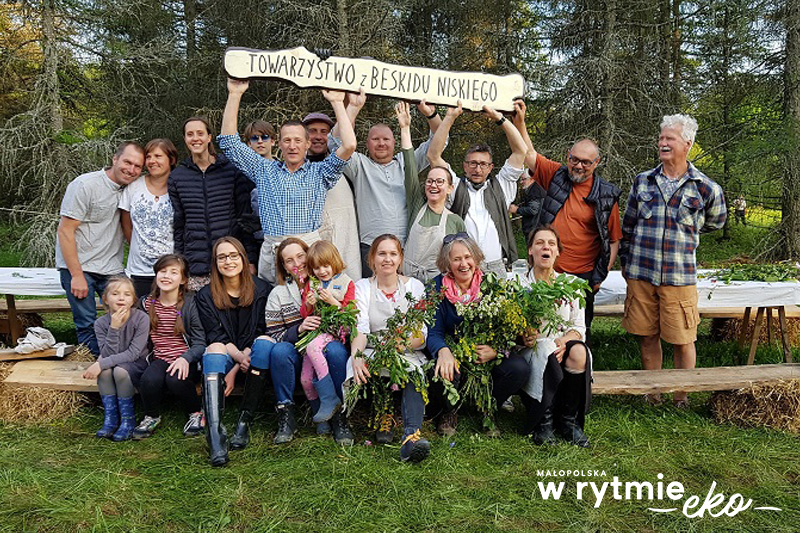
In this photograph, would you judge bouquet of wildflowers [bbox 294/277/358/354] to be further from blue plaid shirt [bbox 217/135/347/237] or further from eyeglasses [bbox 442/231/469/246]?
eyeglasses [bbox 442/231/469/246]

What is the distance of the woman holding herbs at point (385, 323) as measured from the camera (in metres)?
3.62

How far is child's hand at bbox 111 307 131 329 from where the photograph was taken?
4.00 meters

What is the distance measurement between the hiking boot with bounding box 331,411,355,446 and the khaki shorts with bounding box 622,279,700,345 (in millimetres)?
2366

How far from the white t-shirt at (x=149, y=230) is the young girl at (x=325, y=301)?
4.12 ft

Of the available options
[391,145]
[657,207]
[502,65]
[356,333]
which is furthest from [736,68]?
[356,333]

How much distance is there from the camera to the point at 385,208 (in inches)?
172

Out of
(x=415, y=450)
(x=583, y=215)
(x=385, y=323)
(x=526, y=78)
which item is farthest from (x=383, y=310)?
(x=526, y=78)

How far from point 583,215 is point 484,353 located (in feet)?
4.84

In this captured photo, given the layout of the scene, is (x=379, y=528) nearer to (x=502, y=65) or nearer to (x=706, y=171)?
(x=706, y=171)

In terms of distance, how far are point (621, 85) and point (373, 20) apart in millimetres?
5162

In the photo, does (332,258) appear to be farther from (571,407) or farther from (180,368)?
(571,407)

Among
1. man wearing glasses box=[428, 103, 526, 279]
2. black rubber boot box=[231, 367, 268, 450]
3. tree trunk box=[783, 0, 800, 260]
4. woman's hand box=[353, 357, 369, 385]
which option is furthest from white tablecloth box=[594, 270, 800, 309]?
tree trunk box=[783, 0, 800, 260]

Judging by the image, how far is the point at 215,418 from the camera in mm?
3576

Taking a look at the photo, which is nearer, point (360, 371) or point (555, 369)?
point (360, 371)
